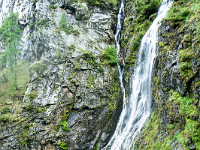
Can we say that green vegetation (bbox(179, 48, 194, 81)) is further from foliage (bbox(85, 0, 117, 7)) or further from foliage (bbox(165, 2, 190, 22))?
foliage (bbox(85, 0, 117, 7))

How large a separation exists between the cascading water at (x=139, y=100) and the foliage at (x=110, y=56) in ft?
9.16

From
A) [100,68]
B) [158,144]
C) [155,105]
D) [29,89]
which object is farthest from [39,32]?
[158,144]

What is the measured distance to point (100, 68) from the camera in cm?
1762

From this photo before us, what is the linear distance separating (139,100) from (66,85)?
711 centimetres

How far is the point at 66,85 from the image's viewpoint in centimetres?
1659

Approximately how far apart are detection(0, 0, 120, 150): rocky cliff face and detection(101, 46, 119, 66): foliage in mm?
427

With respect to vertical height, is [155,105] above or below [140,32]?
below

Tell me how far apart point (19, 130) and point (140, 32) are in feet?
48.5

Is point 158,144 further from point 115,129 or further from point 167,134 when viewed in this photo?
point 115,129

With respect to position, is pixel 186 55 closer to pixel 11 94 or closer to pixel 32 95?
pixel 32 95

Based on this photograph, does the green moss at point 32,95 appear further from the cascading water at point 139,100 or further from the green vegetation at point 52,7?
the green vegetation at point 52,7

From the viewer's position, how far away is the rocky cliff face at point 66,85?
1490 cm

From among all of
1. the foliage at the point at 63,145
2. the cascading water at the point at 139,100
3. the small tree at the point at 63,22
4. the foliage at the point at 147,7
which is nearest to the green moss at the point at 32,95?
the foliage at the point at 63,145

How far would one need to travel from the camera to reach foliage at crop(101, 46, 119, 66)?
59.9ft
